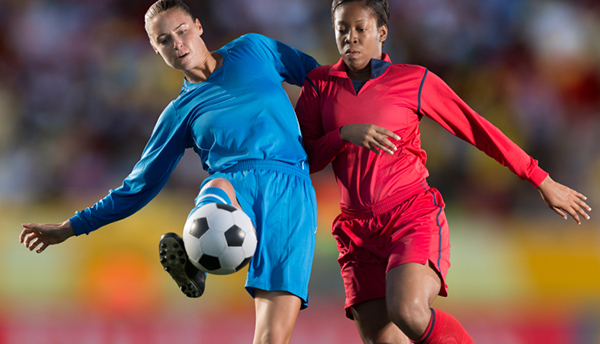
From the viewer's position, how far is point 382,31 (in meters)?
2.72

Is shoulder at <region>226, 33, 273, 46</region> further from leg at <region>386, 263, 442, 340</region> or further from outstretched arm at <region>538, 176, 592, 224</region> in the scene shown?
outstretched arm at <region>538, 176, 592, 224</region>

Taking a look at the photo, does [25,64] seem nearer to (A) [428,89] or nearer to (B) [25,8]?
(B) [25,8]

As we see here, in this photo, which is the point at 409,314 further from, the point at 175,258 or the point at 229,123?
the point at 229,123

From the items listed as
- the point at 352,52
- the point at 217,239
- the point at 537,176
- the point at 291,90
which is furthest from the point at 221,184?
the point at 291,90

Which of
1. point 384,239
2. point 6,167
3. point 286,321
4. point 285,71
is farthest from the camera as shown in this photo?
point 6,167

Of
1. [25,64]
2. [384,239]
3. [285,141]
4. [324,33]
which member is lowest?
[384,239]

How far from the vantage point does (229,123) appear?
2.62 m

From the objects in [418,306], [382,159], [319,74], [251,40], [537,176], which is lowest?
[418,306]

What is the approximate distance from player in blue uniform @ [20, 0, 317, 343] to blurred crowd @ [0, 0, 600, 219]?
304cm

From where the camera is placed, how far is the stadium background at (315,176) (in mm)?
4625

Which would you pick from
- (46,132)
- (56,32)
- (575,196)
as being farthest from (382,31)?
(56,32)

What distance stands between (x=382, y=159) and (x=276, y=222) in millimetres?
543

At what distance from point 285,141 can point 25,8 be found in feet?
20.1

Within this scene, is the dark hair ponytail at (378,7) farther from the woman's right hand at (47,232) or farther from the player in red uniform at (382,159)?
the woman's right hand at (47,232)
